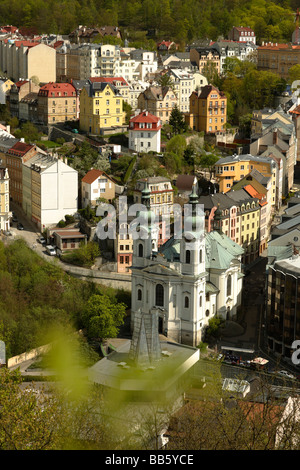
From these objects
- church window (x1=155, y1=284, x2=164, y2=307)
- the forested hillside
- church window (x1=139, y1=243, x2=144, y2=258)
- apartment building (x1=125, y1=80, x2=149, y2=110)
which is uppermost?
the forested hillside

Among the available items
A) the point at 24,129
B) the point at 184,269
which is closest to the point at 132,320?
the point at 184,269

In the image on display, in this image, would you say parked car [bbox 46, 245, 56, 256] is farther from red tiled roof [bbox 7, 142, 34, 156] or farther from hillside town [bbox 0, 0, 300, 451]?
red tiled roof [bbox 7, 142, 34, 156]

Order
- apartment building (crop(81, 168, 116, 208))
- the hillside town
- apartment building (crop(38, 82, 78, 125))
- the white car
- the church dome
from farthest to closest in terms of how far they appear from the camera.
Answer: apartment building (crop(38, 82, 78, 125)) < apartment building (crop(81, 168, 116, 208)) < the church dome < the white car < the hillside town

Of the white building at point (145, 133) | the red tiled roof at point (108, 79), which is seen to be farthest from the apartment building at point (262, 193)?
the red tiled roof at point (108, 79)

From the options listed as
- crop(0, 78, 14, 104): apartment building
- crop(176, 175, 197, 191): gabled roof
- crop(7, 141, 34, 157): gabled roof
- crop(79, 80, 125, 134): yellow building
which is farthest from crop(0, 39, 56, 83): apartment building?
crop(176, 175, 197, 191): gabled roof

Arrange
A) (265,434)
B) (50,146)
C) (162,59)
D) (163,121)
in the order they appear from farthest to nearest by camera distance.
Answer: (162,59)
(163,121)
(50,146)
(265,434)
